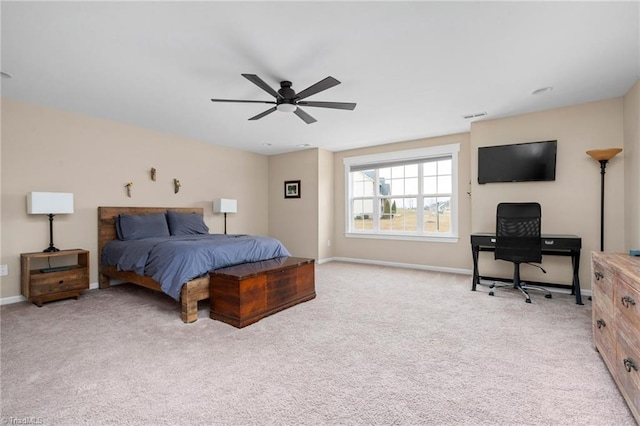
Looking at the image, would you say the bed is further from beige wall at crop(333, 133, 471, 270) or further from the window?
the window

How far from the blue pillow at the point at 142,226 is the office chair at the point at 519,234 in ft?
14.8

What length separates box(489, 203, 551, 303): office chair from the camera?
3486 mm

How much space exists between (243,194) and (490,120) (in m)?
4.61

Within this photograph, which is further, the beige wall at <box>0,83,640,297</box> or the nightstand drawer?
the beige wall at <box>0,83,640,297</box>

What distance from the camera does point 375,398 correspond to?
170 centimetres

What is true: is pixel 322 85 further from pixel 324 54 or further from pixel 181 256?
pixel 181 256

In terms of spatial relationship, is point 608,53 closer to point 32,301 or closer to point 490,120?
point 490,120

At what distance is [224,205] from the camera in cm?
555

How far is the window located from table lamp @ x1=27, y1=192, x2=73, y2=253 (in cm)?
452

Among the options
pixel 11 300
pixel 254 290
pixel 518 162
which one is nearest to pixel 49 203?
pixel 11 300

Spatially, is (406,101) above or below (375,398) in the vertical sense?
above

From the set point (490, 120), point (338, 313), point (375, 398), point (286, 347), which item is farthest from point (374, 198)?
point (375, 398)

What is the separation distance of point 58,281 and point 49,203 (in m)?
0.89

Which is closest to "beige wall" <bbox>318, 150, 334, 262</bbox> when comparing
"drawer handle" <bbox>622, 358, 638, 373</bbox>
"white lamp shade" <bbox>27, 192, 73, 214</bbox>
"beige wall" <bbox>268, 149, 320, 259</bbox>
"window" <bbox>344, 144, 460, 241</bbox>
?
"beige wall" <bbox>268, 149, 320, 259</bbox>
